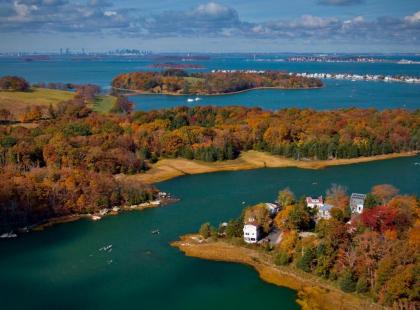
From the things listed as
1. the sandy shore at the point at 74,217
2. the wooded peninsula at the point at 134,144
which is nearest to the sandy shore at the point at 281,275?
the sandy shore at the point at 74,217

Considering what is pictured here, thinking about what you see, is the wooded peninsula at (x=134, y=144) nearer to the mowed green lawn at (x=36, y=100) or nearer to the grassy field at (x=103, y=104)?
the mowed green lawn at (x=36, y=100)

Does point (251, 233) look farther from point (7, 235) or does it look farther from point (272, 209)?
point (7, 235)

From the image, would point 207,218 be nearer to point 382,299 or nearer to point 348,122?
point 382,299

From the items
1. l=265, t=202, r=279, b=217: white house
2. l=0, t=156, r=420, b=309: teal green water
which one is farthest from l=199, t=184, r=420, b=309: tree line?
l=0, t=156, r=420, b=309: teal green water

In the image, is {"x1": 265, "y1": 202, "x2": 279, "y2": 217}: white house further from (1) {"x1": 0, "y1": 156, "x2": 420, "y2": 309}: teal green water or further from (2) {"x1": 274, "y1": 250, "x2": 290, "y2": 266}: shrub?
(2) {"x1": 274, "y1": 250, "x2": 290, "y2": 266}: shrub

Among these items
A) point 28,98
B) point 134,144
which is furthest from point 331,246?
point 28,98

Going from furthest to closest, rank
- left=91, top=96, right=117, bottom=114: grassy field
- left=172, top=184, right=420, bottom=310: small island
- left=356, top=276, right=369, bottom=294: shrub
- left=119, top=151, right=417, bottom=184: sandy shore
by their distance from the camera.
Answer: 1. left=91, top=96, right=117, bottom=114: grassy field
2. left=119, top=151, right=417, bottom=184: sandy shore
3. left=356, top=276, right=369, bottom=294: shrub
4. left=172, top=184, right=420, bottom=310: small island
